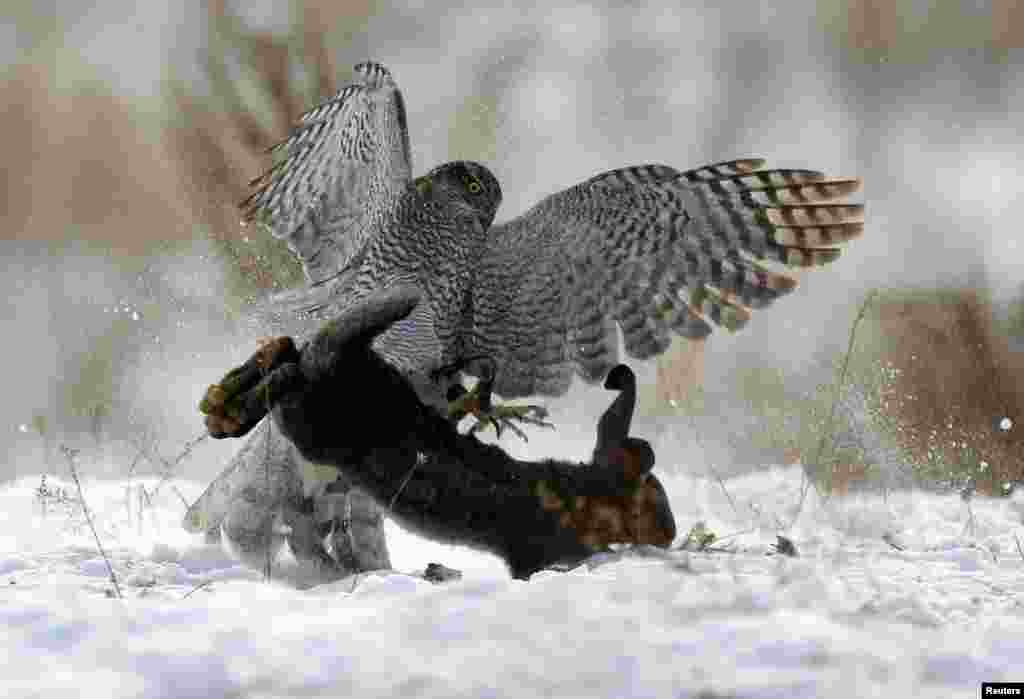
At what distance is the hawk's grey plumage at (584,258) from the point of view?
161 inches

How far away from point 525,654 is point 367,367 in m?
1.41

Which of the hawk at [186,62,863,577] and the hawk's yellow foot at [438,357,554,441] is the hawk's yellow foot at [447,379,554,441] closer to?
the hawk's yellow foot at [438,357,554,441]

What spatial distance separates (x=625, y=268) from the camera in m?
4.22

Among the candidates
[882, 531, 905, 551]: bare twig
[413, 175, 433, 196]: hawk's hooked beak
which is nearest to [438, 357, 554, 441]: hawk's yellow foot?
[413, 175, 433, 196]: hawk's hooked beak

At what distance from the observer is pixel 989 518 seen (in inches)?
207

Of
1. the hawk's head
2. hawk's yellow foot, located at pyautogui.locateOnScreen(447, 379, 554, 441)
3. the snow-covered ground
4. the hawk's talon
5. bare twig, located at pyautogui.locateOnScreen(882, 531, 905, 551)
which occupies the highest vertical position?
the hawk's head

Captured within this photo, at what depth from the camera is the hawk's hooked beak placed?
14.0 feet

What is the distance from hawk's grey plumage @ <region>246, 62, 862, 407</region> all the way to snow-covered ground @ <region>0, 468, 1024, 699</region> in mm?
1177

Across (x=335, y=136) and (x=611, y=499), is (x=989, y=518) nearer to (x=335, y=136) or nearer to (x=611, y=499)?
(x=611, y=499)

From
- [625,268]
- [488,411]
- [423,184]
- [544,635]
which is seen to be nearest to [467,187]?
[423,184]

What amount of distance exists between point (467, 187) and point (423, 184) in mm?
206

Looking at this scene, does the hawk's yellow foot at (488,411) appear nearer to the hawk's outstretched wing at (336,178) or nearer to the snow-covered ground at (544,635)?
the snow-covered ground at (544,635)

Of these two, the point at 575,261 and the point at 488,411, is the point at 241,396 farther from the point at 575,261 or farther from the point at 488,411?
the point at 575,261

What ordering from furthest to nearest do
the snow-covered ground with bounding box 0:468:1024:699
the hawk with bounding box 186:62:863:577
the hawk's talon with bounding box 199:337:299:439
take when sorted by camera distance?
the hawk with bounding box 186:62:863:577, the hawk's talon with bounding box 199:337:299:439, the snow-covered ground with bounding box 0:468:1024:699
